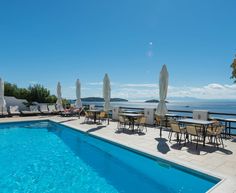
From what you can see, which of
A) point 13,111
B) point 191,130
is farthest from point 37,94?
point 191,130

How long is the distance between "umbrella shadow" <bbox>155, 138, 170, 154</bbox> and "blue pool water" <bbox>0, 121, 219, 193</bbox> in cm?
55

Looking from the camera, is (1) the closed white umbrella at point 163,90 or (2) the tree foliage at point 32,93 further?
(2) the tree foliage at point 32,93

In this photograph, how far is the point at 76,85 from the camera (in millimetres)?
13828

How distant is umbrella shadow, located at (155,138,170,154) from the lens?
18.1ft

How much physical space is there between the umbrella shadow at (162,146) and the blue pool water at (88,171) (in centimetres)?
55

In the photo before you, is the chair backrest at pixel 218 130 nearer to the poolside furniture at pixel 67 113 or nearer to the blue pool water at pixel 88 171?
the blue pool water at pixel 88 171

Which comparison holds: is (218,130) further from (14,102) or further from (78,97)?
(14,102)

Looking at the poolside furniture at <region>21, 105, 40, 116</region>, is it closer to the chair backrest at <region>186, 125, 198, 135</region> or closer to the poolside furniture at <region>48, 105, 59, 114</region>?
the poolside furniture at <region>48, 105, 59, 114</region>

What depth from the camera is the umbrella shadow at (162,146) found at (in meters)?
5.51

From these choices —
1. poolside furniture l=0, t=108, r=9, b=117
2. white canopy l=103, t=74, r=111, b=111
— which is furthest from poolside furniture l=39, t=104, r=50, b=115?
white canopy l=103, t=74, r=111, b=111

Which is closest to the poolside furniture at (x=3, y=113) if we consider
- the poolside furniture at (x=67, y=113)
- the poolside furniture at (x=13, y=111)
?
the poolside furniture at (x=13, y=111)

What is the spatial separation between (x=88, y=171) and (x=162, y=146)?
2497 millimetres

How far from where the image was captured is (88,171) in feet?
16.3

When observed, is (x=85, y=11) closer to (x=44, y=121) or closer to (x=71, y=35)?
(x=71, y=35)
